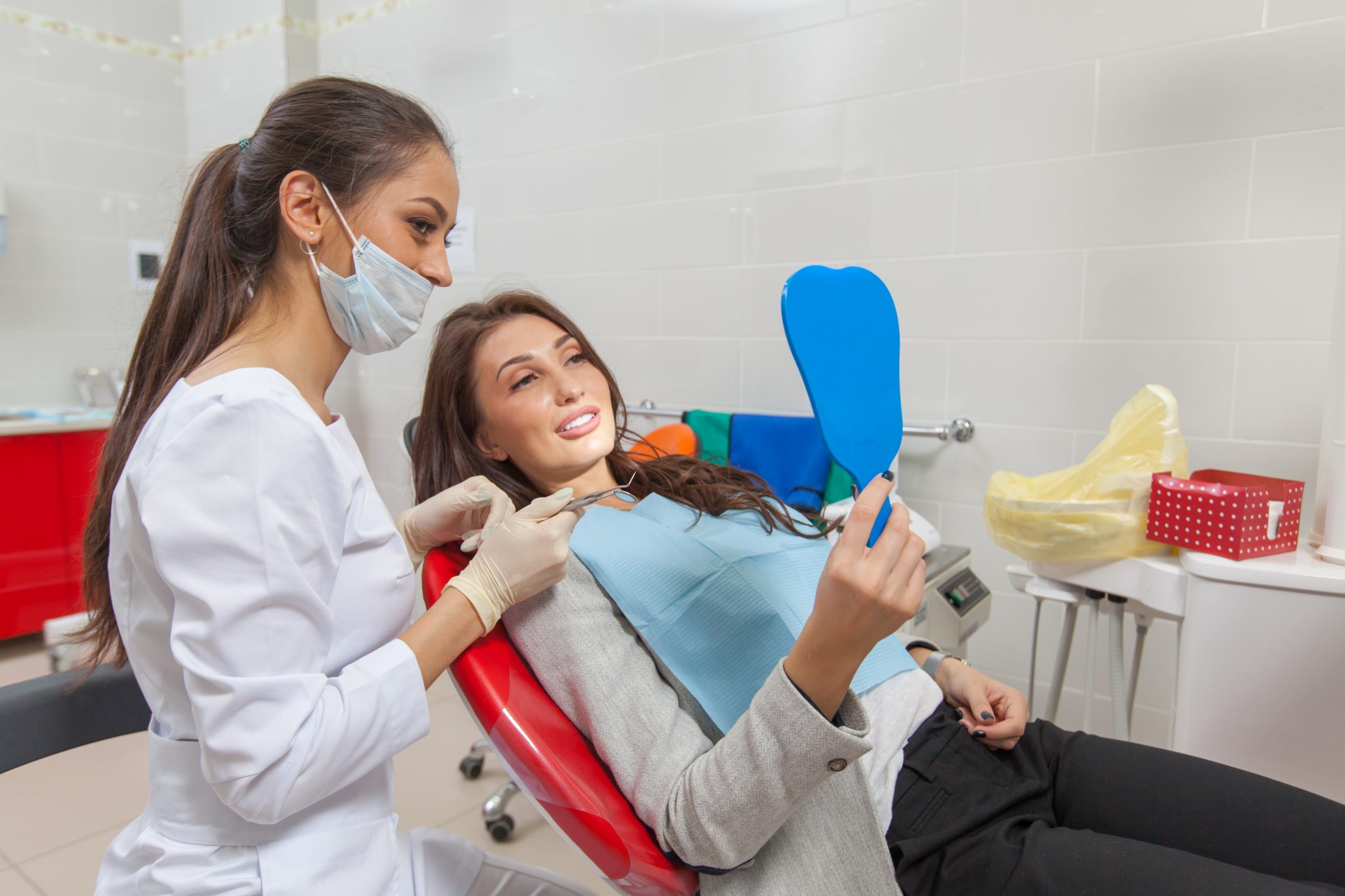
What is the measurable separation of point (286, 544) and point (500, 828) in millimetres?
1430

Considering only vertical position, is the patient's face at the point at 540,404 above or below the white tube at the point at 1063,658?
above

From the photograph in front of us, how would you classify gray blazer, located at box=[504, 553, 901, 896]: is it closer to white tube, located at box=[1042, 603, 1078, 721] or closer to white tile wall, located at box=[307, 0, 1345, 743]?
white tube, located at box=[1042, 603, 1078, 721]

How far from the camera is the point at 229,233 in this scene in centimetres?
95

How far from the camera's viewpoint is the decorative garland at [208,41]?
299 cm

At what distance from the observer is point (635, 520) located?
116 cm

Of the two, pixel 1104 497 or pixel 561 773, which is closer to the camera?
pixel 561 773

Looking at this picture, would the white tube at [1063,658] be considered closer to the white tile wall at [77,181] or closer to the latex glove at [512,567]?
the latex glove at [512,567]

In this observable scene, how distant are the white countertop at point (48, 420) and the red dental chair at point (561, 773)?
223 centimetres

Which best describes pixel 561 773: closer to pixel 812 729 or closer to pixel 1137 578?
pixel 812 729

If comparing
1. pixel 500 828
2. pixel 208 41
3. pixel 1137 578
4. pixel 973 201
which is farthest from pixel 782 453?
pixel 208 41

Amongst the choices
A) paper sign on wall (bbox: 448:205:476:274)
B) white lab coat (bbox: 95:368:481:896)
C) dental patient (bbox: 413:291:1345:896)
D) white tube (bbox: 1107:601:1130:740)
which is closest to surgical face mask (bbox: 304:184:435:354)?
white lab coat (bbox: 95:368:481:896)

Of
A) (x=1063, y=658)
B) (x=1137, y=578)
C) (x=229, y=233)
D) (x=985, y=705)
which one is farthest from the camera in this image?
(x=1063, y=658)

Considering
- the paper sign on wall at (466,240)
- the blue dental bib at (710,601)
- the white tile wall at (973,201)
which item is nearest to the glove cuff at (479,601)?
the blue dental bib at (710,601)

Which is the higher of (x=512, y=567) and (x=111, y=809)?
(x=512, y=567)
